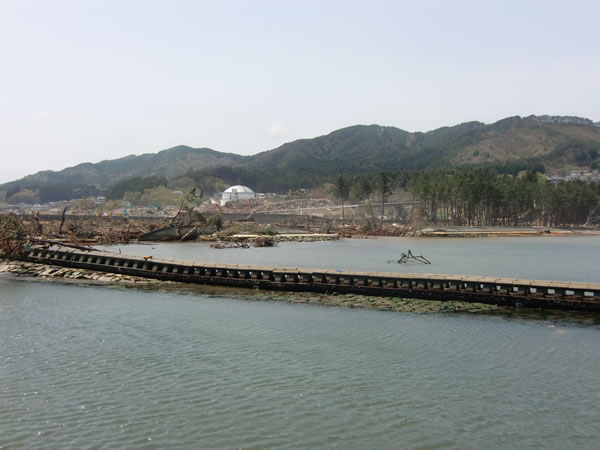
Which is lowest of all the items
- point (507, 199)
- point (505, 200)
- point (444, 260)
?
point (444, 260)

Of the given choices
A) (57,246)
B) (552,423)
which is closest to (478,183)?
(57,246)

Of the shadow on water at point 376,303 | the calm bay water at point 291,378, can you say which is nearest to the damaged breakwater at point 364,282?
the shadow on water at point 376,303

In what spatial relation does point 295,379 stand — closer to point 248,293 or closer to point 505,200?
point 248,293

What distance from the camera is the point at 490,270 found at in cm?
5159

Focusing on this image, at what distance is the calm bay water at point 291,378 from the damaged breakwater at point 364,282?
220 centimetres

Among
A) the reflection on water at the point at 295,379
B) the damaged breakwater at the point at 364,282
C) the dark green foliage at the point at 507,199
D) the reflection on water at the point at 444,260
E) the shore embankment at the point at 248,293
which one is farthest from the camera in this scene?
the dark green foliage at the point at 507,199

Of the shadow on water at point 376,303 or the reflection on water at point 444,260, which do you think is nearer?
the shadow on water at point 376,303

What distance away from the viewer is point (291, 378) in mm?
18016

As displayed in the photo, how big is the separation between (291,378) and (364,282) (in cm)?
1715

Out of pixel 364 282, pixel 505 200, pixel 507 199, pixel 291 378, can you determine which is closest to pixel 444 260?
pixel 364 282

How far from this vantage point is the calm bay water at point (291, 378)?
13.9m

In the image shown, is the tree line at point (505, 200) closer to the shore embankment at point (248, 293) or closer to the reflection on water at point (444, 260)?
the reflection on water at point (444, 260)

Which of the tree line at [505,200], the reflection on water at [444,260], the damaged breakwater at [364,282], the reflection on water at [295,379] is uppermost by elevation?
the tree line at [505,200]

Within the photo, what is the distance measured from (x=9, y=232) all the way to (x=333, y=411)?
42844 mm
